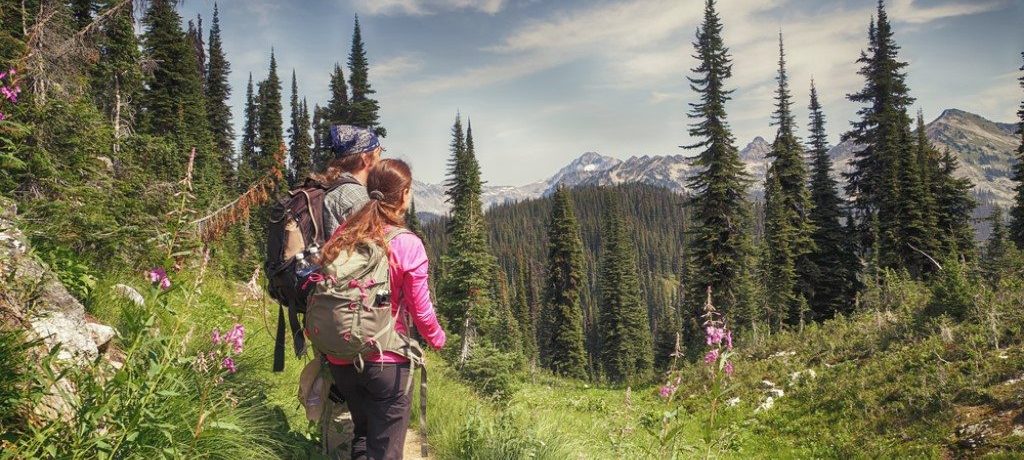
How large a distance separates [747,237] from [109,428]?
86.2ft

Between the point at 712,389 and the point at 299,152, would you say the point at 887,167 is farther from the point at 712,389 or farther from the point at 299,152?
the point at 299,152

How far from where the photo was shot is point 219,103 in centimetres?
5191

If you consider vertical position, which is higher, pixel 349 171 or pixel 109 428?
pixel 349 171

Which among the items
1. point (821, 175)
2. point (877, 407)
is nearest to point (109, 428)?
point (877, 407)

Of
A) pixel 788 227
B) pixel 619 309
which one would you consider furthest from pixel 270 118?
pixel 788 227

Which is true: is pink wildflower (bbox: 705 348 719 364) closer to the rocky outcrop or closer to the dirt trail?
the dirt trail

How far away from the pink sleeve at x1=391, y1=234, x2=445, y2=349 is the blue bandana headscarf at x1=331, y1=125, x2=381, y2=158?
1.05 meters

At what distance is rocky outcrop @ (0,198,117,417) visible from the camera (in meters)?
2.72

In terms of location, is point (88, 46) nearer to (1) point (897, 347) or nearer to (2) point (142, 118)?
(1) point (897, 347)

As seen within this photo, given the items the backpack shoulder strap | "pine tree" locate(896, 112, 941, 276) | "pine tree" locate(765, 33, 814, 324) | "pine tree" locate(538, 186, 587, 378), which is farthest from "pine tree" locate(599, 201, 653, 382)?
the backpack shoulder strap

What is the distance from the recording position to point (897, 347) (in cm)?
1197

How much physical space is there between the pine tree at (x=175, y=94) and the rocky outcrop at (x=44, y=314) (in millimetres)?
31337

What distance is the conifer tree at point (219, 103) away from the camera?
4934cm

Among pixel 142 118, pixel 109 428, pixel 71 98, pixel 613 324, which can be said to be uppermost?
pixel 142 118
